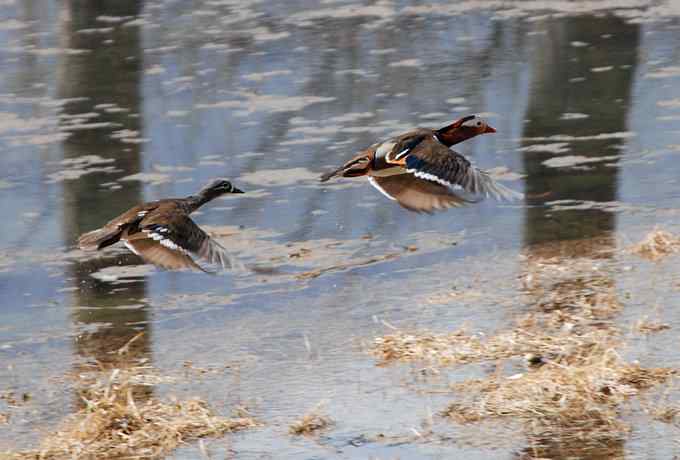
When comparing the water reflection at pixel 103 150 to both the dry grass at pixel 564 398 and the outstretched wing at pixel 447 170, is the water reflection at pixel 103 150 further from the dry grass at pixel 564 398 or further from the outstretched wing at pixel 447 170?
the dry grass at pixel 564 398

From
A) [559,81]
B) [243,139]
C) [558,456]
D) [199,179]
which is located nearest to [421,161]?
[558,456]

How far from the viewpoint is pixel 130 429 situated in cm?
706

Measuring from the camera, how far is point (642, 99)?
13.1 m

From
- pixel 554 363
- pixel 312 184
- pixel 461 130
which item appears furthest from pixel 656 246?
pixel 312 184

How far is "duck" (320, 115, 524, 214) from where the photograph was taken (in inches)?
334

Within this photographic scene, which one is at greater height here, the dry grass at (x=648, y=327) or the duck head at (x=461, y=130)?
the duck head at (x=461, y=130)

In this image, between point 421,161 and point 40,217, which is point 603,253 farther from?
point 40,217

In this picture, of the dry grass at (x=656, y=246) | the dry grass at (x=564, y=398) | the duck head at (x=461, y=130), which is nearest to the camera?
the dry grass at (x=564, y=398)

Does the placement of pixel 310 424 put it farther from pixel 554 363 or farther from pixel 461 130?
pixel 461 130

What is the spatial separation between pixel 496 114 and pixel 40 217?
12.6ft

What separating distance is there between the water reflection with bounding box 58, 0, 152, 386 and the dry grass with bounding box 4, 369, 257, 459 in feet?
2.95

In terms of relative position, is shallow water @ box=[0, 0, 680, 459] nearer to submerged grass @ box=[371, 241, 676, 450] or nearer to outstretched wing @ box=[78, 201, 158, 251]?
submerged grass @ box=[371, 241, 676, 450]

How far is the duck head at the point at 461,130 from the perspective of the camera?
902cm

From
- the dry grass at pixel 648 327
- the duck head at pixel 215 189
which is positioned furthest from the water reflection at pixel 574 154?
the duck head at pixel 215 189
